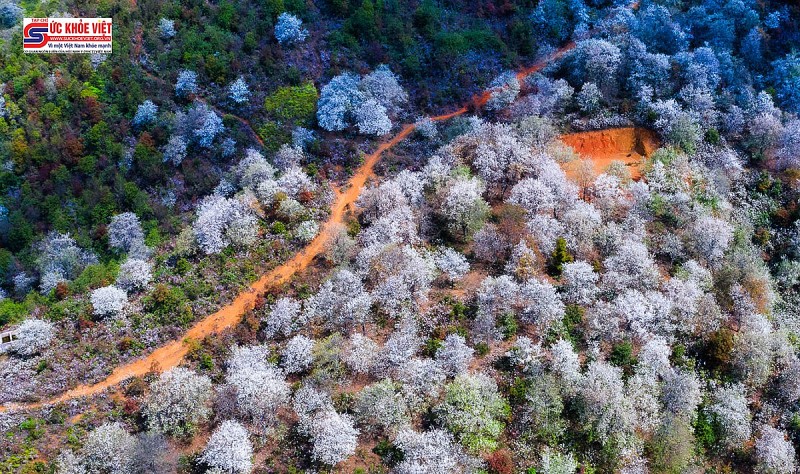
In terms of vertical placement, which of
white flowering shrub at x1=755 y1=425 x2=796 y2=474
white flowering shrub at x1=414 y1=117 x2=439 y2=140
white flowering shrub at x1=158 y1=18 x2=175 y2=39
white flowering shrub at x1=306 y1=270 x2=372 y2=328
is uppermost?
white flowering shrub at x1=158 y1=18 x2=175 y2=39

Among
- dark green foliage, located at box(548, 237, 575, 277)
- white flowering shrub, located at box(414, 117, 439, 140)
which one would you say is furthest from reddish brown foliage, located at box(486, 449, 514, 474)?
white flowering shrub, located at box(414, 117, 439, 140)

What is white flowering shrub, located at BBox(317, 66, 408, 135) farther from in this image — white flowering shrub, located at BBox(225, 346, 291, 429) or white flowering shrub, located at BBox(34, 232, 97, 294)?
white flowering shrub, located at BBox(225, 346, 291, 429)

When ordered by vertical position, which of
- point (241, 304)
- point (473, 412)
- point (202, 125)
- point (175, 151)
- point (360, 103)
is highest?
point (360, 103)

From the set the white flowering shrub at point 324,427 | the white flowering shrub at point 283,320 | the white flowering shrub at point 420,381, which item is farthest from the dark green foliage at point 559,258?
the white flowering shrub at point 324,427

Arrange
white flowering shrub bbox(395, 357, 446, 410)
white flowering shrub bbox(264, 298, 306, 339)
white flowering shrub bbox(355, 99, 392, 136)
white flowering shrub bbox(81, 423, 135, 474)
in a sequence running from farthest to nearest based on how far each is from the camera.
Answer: white flowering shrub bbox(355, 99, 392, 136), white flowering shrub bbox(264, 298, 306, 339), white flowering shrub bbox(395, 357, 446, 410), white flowering shrub bbox(81, 423, 135, 474)

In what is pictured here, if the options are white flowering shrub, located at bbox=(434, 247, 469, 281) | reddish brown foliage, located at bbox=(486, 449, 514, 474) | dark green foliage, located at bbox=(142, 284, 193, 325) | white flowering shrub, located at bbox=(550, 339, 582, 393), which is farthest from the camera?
white flowering shrub, located at bbox=(434, 247, 469, 281)

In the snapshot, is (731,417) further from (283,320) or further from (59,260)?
(59,260)

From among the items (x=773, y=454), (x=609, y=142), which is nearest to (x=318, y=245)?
(x=609, y=142)
